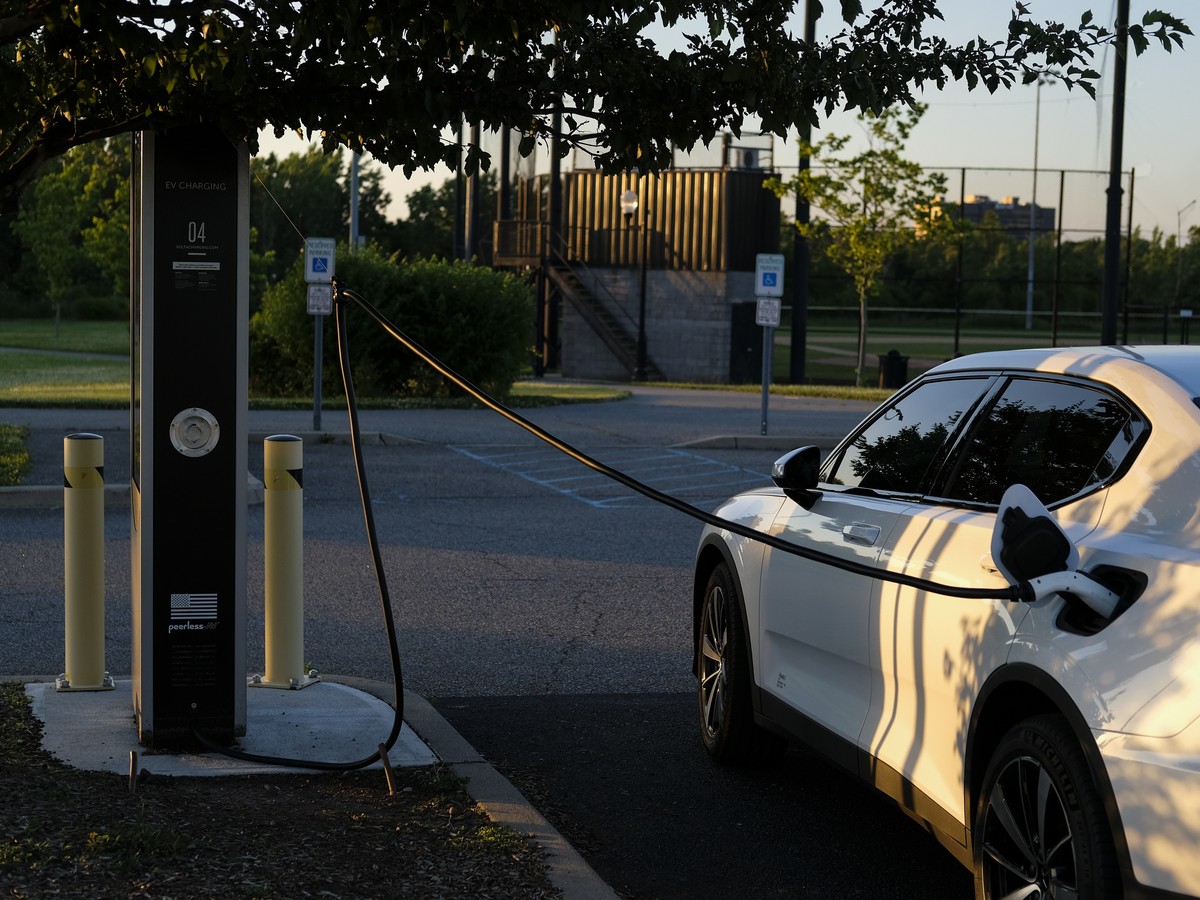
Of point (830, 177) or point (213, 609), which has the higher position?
point (830, 177)

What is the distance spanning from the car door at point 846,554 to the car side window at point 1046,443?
0.21 m

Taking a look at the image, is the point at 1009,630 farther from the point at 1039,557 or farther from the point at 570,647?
the point at 570,647

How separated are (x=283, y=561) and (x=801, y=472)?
2.42 meters

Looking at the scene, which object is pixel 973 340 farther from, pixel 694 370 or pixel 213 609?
pixel 213 609

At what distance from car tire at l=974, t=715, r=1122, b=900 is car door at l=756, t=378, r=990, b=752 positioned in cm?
84

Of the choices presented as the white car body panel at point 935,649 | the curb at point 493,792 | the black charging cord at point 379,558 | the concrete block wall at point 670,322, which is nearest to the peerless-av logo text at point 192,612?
the black charging cord at point 379,558

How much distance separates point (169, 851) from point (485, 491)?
10907 millimetres

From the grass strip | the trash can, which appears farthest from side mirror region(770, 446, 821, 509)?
the trash can

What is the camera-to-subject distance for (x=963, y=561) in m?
4.02

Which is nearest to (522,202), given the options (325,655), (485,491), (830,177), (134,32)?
(830,177)

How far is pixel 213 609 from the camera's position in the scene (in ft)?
18.4

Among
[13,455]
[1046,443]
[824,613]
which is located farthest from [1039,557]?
[13,455]

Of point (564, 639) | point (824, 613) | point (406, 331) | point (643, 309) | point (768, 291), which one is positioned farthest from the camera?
point (643, 309)

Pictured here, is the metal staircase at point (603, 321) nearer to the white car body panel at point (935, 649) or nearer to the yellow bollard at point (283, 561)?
the yellow bollard at point (283, 561)
